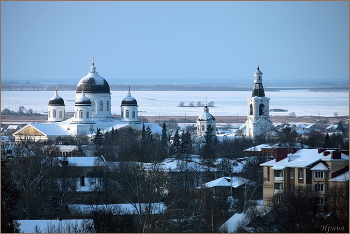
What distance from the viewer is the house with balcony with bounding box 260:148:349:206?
123 feet

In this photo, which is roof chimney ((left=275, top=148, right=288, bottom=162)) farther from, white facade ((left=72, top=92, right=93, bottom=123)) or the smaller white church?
the smaller white church

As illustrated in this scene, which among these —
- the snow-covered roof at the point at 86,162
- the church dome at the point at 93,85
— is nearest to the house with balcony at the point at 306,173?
the snow-covered roof at the point at 86,162

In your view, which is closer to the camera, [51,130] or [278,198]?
[278,198]

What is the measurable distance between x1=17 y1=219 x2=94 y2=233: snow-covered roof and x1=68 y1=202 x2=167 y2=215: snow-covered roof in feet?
6.58

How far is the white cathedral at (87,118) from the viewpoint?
3324 inches

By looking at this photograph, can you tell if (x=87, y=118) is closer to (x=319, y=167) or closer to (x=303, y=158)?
(x=303, y=158)

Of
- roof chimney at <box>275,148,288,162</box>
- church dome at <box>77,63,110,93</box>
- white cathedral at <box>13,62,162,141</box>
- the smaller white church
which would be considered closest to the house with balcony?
roof chimney at <box>275,148,288,162</box>

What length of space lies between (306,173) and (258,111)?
192 ft

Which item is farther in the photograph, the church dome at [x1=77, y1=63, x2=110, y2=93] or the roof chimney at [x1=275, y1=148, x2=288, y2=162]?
the church dome at [x1=77, y1=63, x2=110, y2=93]

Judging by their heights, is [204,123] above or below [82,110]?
below

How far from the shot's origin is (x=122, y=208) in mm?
37344

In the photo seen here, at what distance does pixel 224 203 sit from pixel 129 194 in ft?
10.1

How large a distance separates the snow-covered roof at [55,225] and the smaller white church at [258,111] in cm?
6140

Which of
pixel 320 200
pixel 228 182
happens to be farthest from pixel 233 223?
pixel 228 182
